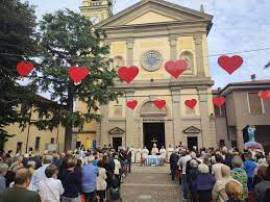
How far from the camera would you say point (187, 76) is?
96.8 ft

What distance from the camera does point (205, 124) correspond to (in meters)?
27.5

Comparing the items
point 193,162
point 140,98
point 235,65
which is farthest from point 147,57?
point 193,162

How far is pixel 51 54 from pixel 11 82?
444 centimetres

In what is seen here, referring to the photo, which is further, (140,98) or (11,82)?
(140,98)

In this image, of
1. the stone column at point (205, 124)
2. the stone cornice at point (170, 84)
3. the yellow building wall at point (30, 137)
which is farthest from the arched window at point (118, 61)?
the yellow building wall at point (30, 137)

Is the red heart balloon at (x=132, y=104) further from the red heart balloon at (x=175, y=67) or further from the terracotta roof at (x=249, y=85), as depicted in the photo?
the red heart balloon at (x=175, y=67)

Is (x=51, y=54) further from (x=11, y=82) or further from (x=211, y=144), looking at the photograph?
(x=211, y=144)

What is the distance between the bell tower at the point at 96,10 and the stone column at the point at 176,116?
1554 centimetres

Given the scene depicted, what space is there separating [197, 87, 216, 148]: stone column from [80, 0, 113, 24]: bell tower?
58.0 ft

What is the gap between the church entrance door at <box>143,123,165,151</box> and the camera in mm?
29516

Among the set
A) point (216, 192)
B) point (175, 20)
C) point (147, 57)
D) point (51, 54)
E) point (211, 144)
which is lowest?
point (216, 192)

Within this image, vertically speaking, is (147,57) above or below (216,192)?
above

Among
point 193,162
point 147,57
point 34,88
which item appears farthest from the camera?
point 147,57

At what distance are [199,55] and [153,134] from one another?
9.92 meters
